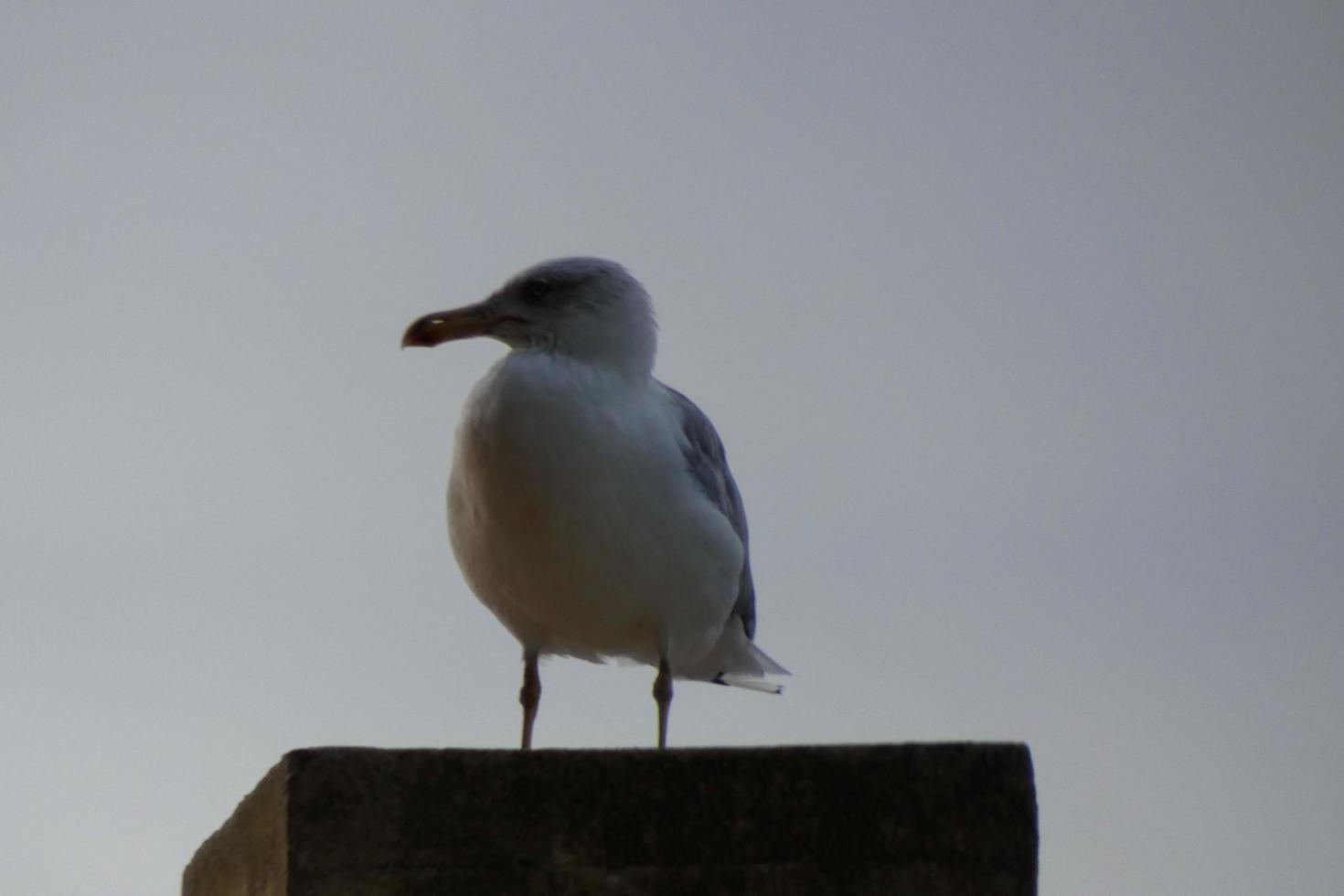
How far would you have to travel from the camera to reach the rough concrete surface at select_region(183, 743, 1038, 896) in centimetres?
A: 387

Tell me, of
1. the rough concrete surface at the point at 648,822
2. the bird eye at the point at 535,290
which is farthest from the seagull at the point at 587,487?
the rough concrete surface at the point at 648,822

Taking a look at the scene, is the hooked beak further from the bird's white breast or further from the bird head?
the bird's white breast

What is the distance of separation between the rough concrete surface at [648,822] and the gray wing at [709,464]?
2.84 m

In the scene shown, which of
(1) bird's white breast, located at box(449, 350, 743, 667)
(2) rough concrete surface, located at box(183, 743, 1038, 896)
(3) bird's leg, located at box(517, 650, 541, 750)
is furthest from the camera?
(3) bird's leg, located at box(517, 650, 541, 750)

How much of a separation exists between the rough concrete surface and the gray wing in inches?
112

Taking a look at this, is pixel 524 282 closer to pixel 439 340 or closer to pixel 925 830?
pixel 439 340

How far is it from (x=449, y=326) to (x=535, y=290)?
35 centimetres

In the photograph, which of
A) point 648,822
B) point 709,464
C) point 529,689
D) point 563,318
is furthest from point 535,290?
point 648,822

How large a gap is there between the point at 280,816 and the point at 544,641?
2.97 m

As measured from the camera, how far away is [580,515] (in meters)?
6.27

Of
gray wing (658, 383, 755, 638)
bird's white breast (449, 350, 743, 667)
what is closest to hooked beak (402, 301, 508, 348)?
bird's white breast (449, 350, 743, 667)

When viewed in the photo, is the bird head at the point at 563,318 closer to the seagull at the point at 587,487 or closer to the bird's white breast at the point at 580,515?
the seagull at the point at 587,487

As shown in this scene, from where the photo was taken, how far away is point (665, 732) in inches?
276

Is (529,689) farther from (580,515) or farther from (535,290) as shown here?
(535,290)
